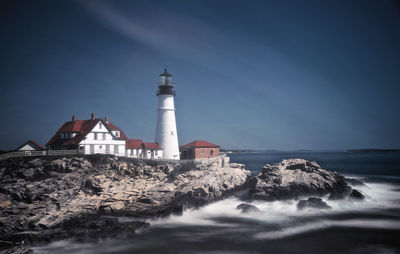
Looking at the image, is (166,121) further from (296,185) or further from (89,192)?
(296,185)

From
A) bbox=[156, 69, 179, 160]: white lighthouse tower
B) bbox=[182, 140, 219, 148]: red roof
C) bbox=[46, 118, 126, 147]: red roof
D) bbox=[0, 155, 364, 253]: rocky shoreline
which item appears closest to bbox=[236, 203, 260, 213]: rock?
bbox=[0, 155, 364, 253]: rocky shoreline

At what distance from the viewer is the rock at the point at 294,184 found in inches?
1015

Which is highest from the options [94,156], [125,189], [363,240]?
[94,156]

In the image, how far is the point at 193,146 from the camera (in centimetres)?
3828

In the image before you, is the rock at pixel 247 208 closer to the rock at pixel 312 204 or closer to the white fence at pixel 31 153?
the rock at pixel 312 204

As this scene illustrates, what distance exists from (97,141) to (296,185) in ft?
74.0

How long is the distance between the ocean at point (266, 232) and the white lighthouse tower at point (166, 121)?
12736 mm

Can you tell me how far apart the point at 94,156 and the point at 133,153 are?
24.1ft

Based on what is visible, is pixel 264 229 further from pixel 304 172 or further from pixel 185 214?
pixel 304 172

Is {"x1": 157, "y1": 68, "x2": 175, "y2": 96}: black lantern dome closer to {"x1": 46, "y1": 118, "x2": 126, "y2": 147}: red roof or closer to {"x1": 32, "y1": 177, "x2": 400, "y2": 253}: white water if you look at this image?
{"x1": 46, "y1": 118, "x2": 126, "y2": 147}: red roof

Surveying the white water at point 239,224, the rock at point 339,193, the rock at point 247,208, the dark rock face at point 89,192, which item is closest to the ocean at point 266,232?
the white water at point 239,224

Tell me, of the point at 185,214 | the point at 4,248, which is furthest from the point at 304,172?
the point at 4,248

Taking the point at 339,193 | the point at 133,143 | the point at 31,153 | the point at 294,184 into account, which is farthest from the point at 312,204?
the point at 31,153

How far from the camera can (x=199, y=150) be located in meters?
38.5
